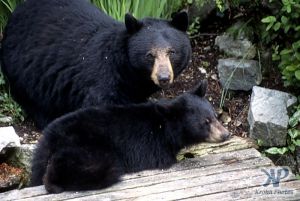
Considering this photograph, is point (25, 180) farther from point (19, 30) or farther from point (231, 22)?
point (231, 22)

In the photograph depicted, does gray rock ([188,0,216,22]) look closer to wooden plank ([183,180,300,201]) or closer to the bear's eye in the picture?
the bear's eye

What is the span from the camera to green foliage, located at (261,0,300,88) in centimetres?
620

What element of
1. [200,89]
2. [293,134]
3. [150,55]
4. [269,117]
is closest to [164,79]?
[150,55]

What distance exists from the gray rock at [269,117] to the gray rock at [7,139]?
2.05 m

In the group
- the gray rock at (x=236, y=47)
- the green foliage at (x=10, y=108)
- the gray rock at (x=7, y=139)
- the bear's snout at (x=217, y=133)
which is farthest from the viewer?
the gray rock at (x=236, y=47)

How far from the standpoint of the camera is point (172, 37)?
578cm

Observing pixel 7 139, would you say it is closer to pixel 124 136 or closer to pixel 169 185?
pixel 124 136

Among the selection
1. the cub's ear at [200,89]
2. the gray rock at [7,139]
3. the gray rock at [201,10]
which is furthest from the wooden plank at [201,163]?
the gray rock at [201,10]

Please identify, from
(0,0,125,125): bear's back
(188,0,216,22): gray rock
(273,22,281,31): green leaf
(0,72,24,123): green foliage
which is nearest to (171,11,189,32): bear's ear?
(0,0,125,125): bear's back

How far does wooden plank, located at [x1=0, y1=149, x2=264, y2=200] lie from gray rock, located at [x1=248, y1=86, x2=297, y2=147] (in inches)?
32.6

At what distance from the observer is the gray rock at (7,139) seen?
222 inches

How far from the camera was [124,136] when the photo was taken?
5004 millimetres

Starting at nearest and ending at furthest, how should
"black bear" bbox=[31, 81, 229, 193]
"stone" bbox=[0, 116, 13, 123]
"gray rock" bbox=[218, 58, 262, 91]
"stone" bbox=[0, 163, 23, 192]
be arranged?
"black bear" bbox=[31, 81, 229, 193], "stone" bbox=[0, 163, 23, 192], "stone" bbox=[0, 116, 13, 123], "gray rock" bbox=[218, 58, 262, 91]

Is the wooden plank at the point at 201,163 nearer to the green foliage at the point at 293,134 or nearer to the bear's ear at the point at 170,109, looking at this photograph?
the bear's ear at the point at 170,109
